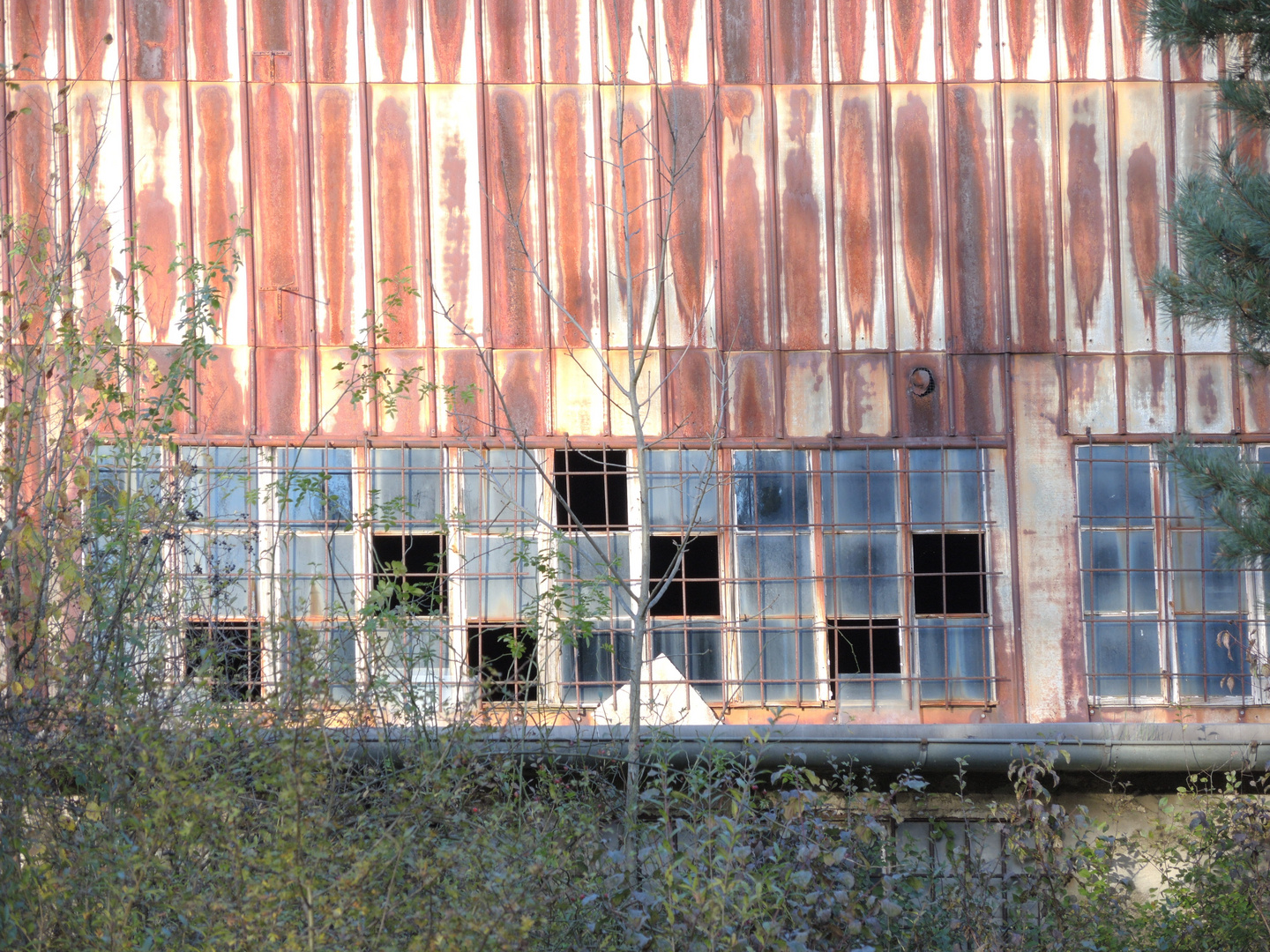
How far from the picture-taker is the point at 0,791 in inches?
175

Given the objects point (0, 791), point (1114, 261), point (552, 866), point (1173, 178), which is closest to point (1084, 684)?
point (1114, 261)

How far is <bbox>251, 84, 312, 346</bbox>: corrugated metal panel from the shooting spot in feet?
26.7

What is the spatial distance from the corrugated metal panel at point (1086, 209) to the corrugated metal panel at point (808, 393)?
1810 mm

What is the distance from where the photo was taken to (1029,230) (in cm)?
843

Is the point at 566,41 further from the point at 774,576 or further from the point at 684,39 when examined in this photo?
the point at 774,576

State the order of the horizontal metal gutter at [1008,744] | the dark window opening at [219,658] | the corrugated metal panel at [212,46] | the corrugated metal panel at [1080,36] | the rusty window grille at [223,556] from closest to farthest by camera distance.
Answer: the dark window opening at [219,658], the rusty window grille at [223,556], the horizontal metal gutter at [1008,744], the corrugated metal panel at [212,46], the corrugated metal panel at [1080,36]

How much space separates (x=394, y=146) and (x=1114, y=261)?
5.16m

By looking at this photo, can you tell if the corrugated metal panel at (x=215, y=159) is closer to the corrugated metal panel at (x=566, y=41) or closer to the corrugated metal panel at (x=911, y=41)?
the corrugated metal panel at (x=566, y=41)

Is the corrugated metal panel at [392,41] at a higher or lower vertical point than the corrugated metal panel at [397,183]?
higher

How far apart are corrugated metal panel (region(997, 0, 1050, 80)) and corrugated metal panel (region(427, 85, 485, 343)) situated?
378 cm

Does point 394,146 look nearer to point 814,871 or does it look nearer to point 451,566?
point 451,566

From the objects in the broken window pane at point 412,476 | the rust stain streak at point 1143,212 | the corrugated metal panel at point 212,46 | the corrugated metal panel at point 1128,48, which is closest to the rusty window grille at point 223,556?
the broken window pane at point 412,476

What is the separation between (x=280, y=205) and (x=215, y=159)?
0.54 meters

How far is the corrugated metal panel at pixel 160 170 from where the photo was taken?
8.15m
